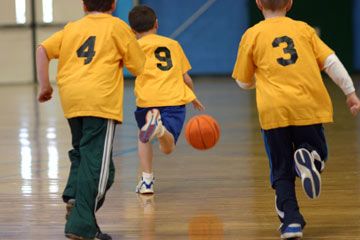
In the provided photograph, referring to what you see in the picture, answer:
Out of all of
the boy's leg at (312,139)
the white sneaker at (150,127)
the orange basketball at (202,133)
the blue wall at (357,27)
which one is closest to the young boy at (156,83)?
the orange basketball at (202,133)

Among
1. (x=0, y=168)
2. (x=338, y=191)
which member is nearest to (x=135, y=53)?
(x=338, y=191)

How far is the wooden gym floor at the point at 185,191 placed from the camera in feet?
17.3

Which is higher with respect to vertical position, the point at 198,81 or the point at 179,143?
the point at 179,143

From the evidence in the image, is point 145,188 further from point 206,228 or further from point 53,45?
point 53,45

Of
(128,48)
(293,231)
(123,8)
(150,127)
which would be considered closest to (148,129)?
(150,127)

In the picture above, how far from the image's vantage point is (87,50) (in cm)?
495

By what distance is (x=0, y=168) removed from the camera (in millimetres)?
7926

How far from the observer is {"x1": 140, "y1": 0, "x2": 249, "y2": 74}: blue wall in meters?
20.1

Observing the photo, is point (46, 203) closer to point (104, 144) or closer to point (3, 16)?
point (104, 144)

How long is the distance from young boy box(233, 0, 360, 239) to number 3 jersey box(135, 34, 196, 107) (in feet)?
5.32

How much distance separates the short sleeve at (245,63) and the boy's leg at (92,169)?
28.6 inches

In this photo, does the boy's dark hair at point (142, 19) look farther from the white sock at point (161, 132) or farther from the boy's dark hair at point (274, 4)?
the boy's dark hair at point (274, 4)

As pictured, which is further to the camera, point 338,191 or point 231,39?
point 231,39

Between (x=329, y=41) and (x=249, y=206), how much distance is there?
14.5m
